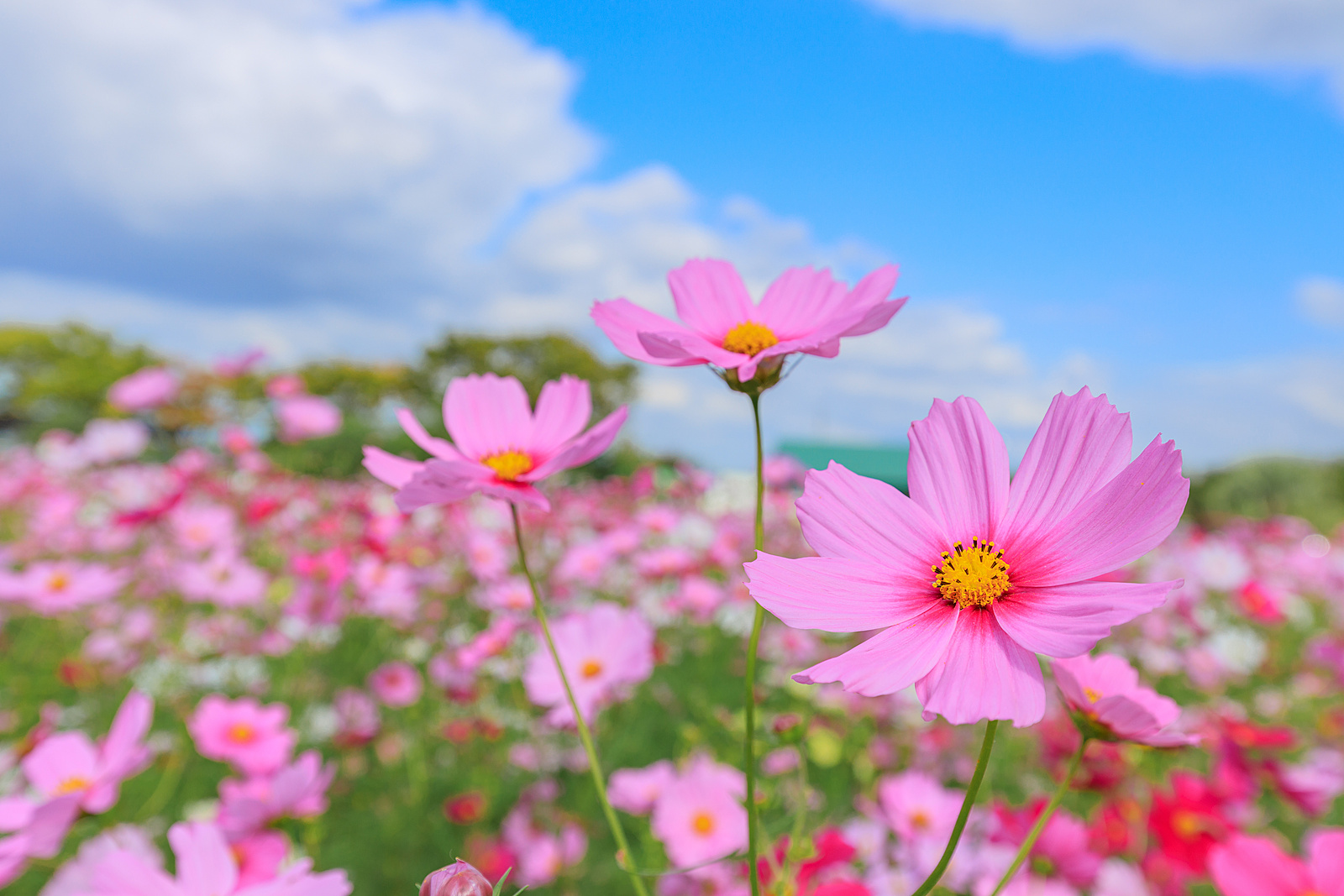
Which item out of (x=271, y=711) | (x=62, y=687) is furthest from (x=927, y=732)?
(x=62, y=687)

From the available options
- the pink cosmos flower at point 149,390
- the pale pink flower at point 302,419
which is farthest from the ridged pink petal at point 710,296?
the pink cosmos flower at point 149,390

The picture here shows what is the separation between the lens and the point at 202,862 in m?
0.67

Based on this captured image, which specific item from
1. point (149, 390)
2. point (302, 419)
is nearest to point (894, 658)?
point (302, 419)

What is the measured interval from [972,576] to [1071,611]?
0.19 feet

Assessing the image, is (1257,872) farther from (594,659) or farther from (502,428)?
(594,659)

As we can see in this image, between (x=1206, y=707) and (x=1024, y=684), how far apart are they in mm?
3234

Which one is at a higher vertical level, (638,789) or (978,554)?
(978,554)

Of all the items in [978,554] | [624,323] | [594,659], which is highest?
[624,323]

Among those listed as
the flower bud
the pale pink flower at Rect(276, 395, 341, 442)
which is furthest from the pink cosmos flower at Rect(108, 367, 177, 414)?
the flower bud

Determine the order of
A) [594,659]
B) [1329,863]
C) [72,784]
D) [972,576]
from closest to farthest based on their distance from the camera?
[972,576] → [1329,863] → [72,784] → [594,659]

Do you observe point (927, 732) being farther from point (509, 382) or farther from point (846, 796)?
point (509, 382)

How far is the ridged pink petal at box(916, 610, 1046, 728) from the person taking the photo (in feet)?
1.23

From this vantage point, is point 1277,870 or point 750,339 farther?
point 1277,870

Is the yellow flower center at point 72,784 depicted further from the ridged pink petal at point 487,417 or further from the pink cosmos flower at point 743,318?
the pink cosmos flower at point 743,318
